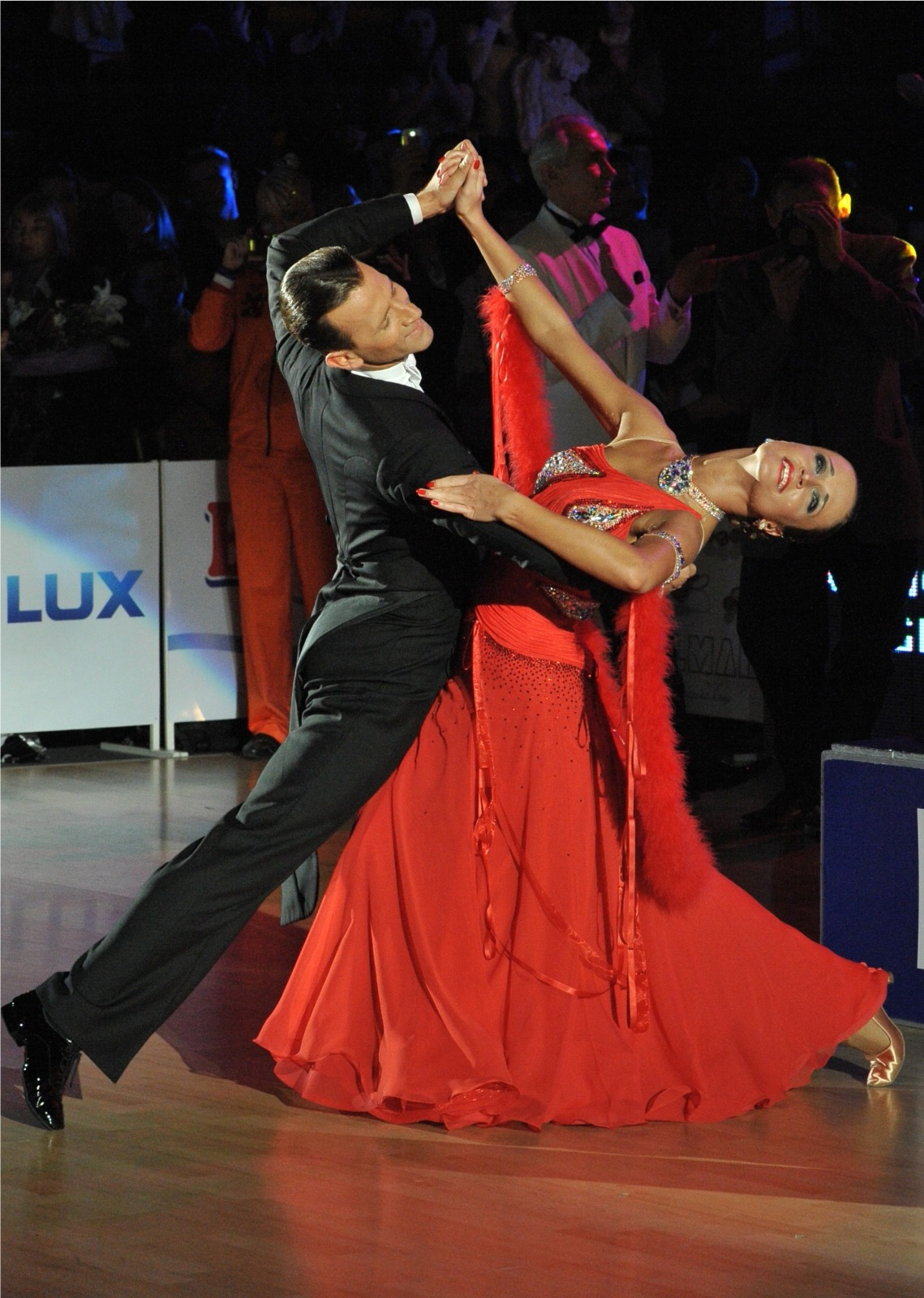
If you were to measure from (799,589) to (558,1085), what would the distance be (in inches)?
119

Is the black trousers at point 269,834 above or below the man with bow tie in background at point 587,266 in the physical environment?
below

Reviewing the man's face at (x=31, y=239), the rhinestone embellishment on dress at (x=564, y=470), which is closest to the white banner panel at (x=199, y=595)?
the man's face at (x=31, y=239)

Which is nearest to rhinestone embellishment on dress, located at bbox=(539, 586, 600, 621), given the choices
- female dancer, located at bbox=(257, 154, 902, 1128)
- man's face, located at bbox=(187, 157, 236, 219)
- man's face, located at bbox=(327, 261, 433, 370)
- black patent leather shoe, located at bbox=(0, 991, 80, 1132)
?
female dancer, located at bbox=(257, 154, 902, 1128)

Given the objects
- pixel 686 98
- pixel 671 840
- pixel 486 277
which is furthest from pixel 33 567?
pixel 671 840

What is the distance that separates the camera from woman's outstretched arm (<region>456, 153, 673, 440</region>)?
3.79m

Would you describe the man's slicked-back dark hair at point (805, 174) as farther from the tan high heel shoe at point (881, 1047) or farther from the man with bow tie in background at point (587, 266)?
the tan high heel shoe at point (881, 1047)

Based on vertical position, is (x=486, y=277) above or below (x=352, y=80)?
below

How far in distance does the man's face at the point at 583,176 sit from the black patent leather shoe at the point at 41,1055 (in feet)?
13.1

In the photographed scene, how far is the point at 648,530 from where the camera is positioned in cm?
341

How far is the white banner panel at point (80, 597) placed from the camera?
7293mm

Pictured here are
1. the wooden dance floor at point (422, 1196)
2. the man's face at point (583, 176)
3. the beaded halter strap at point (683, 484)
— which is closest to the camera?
the wooden dance floor at point (422, 1196)

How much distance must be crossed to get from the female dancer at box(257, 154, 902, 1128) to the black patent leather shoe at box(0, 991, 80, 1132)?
40cm

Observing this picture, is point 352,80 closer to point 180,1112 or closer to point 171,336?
point 171,336

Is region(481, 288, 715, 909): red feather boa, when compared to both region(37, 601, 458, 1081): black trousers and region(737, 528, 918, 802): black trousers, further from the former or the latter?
region(737, 528, 918, 802): black trousers
